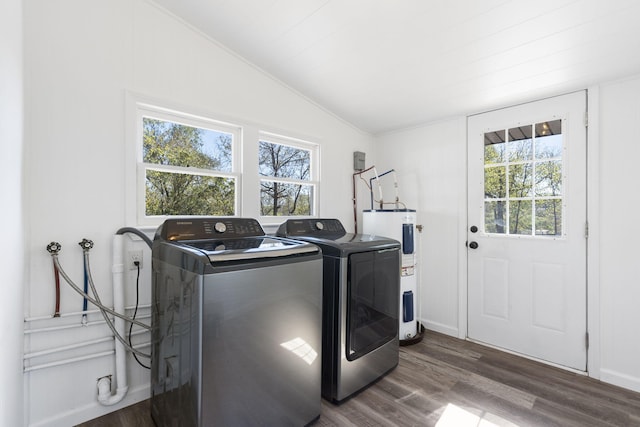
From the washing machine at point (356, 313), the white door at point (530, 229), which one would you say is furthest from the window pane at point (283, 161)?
the white door at point (530, 229)

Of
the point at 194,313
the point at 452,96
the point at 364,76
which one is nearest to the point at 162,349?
the point at 194,313

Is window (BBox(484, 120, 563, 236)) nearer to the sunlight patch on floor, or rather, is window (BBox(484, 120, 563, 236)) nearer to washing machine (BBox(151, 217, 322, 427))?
the sunlight patch on floor

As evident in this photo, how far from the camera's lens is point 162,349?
1530 millimetres

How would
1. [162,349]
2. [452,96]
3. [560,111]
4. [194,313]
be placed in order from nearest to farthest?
[194,313] < [162,349] < [560,111] < [452,96]

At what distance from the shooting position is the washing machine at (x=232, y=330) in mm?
1231

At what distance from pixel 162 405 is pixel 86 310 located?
0.68 metres

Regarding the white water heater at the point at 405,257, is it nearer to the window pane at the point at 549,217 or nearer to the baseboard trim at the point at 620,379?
the window pane at the point at 549,217

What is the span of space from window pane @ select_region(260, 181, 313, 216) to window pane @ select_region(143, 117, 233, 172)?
398 millimetres

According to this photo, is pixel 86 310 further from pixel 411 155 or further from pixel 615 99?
pixel 615 99

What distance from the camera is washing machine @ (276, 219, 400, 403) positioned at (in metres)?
1.84

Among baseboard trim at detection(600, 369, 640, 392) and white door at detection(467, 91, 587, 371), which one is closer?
baseboard trim at detection(600, 369, 640, 392)

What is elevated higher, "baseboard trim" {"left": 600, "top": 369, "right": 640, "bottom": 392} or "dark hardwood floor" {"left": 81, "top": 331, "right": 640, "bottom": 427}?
"baseboard trim" {"left": 600, "top": 369, "right": 640, "bottom": 392}

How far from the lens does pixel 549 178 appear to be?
2.34 m

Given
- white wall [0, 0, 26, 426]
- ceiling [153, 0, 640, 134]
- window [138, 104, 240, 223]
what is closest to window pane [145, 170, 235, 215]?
window [138, 104, 240, 223]
